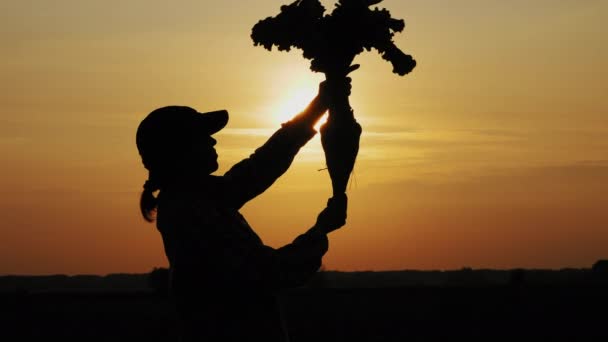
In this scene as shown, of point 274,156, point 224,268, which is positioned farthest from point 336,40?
point 224,268

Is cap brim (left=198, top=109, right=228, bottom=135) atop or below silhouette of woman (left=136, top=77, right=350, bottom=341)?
atop

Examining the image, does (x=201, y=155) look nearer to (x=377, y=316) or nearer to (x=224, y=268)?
(x=224, y=268)

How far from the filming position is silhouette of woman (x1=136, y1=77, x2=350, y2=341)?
621cm

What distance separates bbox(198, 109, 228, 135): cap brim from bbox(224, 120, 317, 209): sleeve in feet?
1.11

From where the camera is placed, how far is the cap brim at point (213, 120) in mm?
6500

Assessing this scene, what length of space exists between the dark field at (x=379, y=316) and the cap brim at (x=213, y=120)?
32.0m

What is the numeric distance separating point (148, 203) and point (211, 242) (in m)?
0.71

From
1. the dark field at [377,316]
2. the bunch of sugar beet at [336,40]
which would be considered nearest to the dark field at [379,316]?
the dark field at [377,316]

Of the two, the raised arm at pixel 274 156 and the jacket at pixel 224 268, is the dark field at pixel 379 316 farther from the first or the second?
the jacket at pixel 224 268

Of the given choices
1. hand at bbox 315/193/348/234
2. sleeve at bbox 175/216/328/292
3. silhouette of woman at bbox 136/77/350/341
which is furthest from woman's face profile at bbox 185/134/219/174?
hand at bbox 315/193/348/234

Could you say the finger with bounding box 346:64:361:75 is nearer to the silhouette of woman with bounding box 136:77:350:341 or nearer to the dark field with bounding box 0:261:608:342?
the silhouette of woman with bounding box 136:77:350:341

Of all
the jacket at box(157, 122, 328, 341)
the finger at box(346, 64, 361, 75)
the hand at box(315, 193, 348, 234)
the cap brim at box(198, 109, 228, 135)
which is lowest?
the jacket at box(157, 122, 328, 341)

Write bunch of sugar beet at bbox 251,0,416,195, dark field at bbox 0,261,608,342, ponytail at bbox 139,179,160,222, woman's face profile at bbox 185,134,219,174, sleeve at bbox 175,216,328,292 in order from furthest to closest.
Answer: dark field at bbox 0,261,608,342 < bunch of sugar beet at bbox 251,0,416,195 < ponytail at bbox 139,179,160,222 < woman's face profile at bbox 185,134,219,174 < sleeve at bbox 175,216,328,292

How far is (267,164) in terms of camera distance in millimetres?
6863
